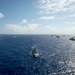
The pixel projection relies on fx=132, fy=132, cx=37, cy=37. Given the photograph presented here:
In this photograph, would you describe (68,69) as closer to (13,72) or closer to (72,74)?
(72,74)

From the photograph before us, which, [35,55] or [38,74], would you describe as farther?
[35,55]

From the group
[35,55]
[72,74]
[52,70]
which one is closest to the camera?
[72,74]

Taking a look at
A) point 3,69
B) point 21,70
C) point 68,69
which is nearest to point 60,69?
point 68,69

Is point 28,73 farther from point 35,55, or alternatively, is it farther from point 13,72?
point 35,55

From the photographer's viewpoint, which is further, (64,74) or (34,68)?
(34,68)

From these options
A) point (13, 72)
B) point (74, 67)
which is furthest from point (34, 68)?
point (74, 67)

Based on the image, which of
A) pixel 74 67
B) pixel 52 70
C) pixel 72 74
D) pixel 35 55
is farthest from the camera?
pixel 35 55

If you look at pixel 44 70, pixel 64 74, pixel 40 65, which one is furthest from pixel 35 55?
pixel 64 74

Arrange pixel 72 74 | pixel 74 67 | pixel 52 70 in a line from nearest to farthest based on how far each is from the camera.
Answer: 1. pixel 72 74
2. pixel 52 70
3. pixel 74 67

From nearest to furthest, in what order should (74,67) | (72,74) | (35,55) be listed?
(72,74), (74,67), (35,55)
